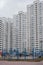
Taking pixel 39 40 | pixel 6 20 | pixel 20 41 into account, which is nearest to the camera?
pixel 39 40

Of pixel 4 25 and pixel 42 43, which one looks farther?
pixel 4 25

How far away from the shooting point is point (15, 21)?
24016mm

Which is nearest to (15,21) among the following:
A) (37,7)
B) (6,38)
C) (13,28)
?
(13,28)

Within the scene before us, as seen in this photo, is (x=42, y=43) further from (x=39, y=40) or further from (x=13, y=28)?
(x=13, y=28)

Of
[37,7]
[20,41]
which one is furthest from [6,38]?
[37,7]

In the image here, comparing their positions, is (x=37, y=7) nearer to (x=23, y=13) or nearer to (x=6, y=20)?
(x=23, y=13)

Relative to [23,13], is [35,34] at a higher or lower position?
lower

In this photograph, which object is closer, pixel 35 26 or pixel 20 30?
pixel 35 26

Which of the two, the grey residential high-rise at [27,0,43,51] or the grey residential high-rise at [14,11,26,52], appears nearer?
the grey residential high-rise at [27,0,43,51]

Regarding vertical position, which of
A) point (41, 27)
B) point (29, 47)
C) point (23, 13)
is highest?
point (23, 13)

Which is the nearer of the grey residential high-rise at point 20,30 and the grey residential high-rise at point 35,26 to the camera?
the grey residential high-rise at point 35,26

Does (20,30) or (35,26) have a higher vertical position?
(35,26)

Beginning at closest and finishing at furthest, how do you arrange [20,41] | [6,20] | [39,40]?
[39,40]
[20,41]
[6,20]

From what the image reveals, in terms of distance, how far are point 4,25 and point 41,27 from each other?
4640 millimetres
